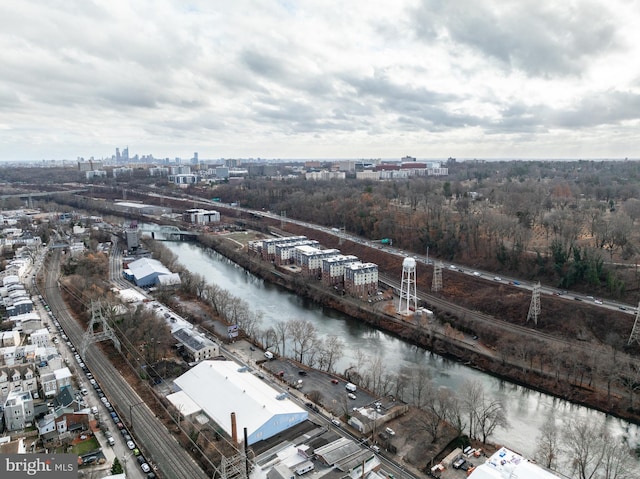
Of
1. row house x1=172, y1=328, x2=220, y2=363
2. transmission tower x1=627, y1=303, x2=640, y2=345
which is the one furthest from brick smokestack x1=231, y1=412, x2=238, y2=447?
transmission tower x1=627, y1=303, x2=640, y2=345

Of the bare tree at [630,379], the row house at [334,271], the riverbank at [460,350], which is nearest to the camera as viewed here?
the bare tree at [630,379]

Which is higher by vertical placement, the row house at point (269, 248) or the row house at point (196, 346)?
the row house at point (269, 248)

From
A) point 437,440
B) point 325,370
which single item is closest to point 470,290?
point 325,370

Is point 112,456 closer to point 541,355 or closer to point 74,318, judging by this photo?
point 74,318

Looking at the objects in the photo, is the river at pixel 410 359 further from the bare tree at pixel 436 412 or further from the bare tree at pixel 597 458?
the bare tree at pixel 436 412

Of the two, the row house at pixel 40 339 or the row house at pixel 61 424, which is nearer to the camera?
the row house at pixel 61 424

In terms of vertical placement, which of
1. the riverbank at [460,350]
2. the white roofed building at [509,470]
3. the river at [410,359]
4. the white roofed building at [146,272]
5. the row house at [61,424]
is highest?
the white roofed building at [146,272]

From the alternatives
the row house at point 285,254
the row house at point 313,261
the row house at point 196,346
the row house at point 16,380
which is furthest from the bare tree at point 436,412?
the row house at point 285,254

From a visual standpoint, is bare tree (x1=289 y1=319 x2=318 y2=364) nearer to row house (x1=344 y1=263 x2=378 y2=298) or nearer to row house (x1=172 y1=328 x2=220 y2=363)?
row house (x1=172 y1=328 x2=220 y2=363)
